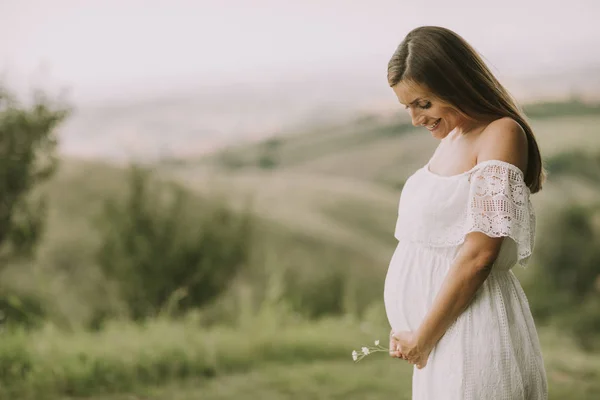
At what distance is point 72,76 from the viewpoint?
6.04 m

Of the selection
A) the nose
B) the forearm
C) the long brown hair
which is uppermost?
the long brown hair

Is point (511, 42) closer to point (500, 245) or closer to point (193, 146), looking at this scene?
point (193, 146)

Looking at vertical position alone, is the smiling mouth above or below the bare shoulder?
above

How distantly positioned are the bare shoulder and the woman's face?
0.09 meters

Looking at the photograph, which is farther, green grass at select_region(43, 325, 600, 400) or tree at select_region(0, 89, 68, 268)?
tree at select_region(0, 89, 68, 268)

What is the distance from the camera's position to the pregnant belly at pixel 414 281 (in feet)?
4.42

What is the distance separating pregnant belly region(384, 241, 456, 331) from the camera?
135 cm

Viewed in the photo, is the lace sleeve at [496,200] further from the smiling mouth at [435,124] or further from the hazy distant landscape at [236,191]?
the hazy distant landscape at [236,191]

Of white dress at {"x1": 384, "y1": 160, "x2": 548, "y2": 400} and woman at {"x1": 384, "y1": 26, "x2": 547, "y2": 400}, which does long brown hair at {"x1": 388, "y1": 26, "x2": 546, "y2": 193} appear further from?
white dress at {"x1": 384, "y1": 160, "x2": 548, "y2": 400}

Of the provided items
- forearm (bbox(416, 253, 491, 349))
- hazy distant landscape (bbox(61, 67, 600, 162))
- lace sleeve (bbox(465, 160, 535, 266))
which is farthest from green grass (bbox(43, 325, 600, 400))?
hazy distant landscape (bbox(61, 67, 600, 162))

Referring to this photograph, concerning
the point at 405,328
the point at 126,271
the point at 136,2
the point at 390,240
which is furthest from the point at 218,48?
the point at 405,328

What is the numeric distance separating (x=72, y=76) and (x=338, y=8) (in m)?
2.57

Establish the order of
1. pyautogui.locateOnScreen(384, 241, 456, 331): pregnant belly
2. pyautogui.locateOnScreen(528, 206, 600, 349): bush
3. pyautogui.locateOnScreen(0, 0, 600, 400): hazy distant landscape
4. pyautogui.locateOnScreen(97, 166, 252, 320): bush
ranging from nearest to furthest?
1. pyautogui.locateOnScreen(384, 241, 456, 331): pregnant belly
2. pyautogui.locateOnScreen(0, 0, 600, 400): hazy distant landscape
3. pyautogui.locateOnScreen(97, 166, 252, 320): bush
4. pyautogui.locateOnScreen(528, 206, 600, 349): bush

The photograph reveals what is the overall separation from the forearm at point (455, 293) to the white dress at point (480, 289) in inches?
1.3
